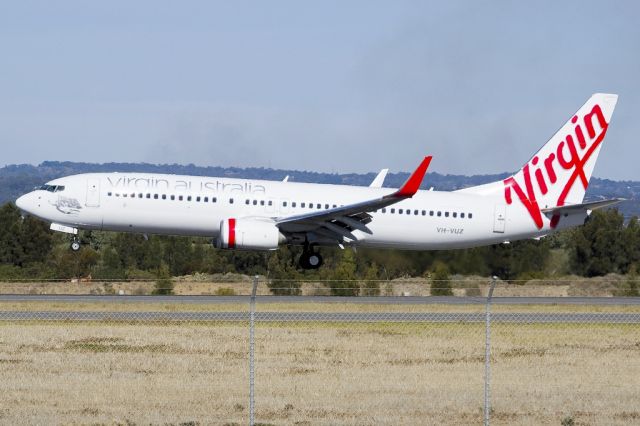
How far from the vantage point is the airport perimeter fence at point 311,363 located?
704 inches

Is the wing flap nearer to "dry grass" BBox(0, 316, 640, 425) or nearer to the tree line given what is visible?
the tree line

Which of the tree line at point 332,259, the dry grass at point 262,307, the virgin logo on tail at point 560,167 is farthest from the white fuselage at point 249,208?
the dry grass at point 262,307

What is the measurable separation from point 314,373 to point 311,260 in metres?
20.9

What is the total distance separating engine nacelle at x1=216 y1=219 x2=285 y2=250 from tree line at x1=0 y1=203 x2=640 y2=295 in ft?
5.05

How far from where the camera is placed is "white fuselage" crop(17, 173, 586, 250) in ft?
131

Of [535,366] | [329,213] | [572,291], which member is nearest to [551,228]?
[572,291]

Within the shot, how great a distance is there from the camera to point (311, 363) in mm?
21891

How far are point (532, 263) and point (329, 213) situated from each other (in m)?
7.11

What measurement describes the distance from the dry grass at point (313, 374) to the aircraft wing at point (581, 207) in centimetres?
1193

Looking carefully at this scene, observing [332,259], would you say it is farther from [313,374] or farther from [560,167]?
[313,374]

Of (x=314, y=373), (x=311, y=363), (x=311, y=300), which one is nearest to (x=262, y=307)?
(x=311, y=300)

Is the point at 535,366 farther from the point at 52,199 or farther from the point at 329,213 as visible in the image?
the point at 52,199

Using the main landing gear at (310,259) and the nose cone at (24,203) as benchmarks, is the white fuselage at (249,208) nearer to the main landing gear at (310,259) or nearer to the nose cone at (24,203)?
the nose cone at (24,203)

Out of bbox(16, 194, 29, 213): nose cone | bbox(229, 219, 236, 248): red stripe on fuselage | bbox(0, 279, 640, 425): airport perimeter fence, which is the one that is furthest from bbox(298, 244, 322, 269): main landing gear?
bbox(16, 194, 29, 213): nose cone
